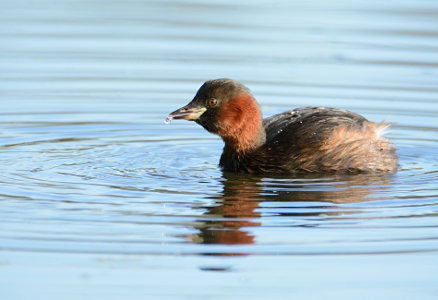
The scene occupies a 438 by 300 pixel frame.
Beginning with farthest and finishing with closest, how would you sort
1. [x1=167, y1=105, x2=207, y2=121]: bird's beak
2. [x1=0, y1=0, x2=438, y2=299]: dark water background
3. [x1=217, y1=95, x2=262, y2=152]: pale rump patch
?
[x1=217, y1=95, x2=262, y2=152]: pale rump patch → [x1=167, y1=105, x2=207, y2=121]: bird's beak → [x1=0, y1=0, x2=438, y2=299]: dark water background

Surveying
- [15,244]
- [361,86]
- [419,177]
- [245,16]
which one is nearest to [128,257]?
[15,244]

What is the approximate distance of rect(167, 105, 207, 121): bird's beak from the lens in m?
9.77

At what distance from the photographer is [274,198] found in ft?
28.7

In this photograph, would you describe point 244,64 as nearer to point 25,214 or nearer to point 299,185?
point 299,185

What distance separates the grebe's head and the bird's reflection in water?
0.42 m

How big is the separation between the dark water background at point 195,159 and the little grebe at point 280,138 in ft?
0.74

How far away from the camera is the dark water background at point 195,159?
6.70 metres

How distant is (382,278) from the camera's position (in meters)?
6.67

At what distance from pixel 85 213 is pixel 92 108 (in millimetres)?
4687

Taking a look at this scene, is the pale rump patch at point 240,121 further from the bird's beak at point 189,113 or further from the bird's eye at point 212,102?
the bird's beak at point 189,113

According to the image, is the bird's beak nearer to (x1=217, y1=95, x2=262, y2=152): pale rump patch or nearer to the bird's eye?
the bird's eye

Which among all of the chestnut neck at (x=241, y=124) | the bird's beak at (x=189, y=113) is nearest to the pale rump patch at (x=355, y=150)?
the chestnut neck at (x=241, y=124)

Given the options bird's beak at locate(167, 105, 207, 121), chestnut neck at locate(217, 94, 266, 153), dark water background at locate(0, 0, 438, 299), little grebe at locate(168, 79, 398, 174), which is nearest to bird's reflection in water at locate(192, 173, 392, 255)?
dark water background at locate(0, 0, 438, 299)

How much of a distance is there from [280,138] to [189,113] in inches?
37.4
